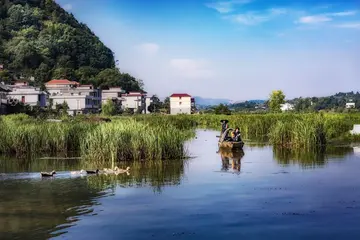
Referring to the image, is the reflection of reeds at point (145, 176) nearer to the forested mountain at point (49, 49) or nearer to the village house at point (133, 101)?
the forested mountain at point (49, 49)

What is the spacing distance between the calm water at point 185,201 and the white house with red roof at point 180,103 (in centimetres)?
10398

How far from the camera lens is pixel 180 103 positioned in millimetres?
128000

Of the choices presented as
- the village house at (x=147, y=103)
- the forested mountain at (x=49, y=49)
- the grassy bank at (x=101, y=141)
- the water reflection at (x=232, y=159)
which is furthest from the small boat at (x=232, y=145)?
the village house at (x=147, y=103)

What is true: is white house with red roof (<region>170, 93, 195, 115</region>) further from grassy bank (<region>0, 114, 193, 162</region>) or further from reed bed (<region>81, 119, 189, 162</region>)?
reed bed (<region>81, 119, 189, 162</region>)

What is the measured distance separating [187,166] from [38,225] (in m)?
10.9

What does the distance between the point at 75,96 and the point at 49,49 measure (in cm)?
5251

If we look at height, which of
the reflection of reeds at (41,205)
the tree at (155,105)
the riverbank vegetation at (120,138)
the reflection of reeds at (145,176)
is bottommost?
the reflection of reeds at (41,205)

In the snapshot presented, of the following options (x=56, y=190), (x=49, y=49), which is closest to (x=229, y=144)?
(x=56, y=190)

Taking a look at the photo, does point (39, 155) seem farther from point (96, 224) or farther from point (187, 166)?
point (96, 224)

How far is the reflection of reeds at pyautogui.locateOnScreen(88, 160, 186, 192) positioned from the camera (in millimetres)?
17531

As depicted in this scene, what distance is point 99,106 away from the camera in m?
107

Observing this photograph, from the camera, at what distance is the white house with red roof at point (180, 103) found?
417 ft

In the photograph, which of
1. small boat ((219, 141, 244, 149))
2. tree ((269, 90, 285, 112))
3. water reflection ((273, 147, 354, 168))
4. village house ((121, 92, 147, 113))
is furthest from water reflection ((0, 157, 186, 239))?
village house ((121, 92, 147, 113))

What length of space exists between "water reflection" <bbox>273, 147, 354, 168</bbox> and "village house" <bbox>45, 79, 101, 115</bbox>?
68082 millimetres
